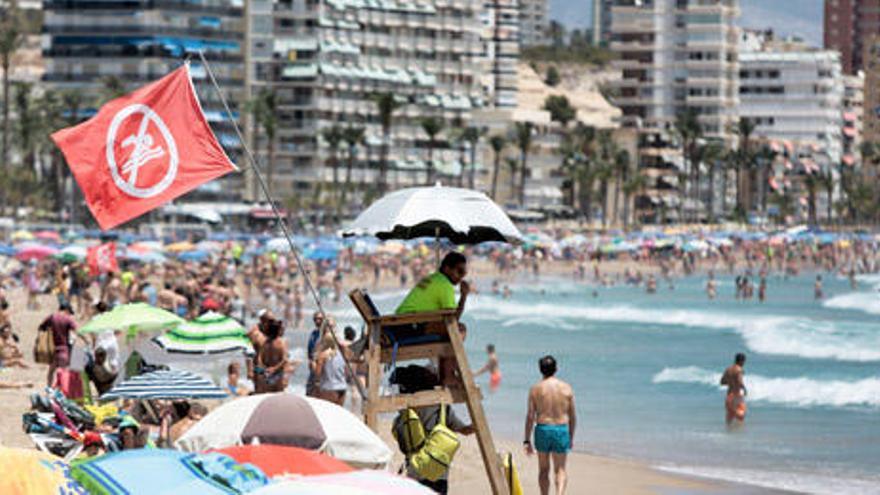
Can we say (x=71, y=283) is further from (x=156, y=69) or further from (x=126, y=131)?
(x=156, y=69)

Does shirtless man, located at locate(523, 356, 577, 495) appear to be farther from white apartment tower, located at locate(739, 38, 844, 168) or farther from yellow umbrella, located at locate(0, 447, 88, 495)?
white apartment tower, located at locate(739, 38, 844, 168)

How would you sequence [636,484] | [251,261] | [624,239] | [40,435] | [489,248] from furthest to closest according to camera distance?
[624,239] < [489,248] < [251,261] < [636,484] < [40,435]

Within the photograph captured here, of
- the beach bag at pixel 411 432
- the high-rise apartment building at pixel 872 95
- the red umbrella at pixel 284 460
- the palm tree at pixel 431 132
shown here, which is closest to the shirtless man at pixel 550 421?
the beach bag at pixel 411 432

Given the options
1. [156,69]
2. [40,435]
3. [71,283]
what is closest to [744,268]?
[156,69]

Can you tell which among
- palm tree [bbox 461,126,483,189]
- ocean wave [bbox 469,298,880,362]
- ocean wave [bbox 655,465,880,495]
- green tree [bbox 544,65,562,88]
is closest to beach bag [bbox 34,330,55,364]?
ocean wave [bbox 655,465,880,495]

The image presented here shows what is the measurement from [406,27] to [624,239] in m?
22.7

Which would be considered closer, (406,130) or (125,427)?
(125,427)

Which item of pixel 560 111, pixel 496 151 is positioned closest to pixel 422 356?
pixel 496 151

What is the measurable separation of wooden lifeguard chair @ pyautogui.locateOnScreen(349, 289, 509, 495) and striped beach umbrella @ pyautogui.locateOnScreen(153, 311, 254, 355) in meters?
7.86

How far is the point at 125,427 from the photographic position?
1249 centimetres

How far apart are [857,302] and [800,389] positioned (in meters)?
48.2

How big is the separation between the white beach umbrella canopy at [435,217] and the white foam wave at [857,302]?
6329 centimetres

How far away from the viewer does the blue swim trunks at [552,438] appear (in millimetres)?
14453

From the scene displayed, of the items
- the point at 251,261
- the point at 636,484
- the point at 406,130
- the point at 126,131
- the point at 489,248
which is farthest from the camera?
the point at 406,130
